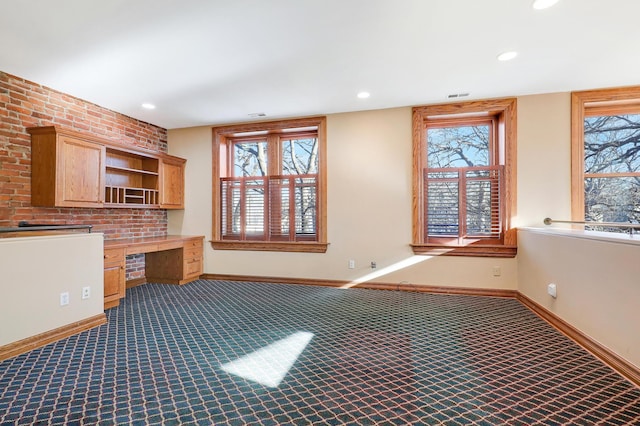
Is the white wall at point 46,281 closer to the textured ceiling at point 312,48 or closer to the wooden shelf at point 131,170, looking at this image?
the wooden shelf at point 131,170

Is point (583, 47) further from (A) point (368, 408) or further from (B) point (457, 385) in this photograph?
(A) point (368, 408)


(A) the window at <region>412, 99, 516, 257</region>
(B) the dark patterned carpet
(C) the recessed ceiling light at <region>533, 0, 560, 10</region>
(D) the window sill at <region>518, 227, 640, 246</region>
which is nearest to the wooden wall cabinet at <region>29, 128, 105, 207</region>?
(B) the dark patterned carpet

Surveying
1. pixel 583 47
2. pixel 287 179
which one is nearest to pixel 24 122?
pixel 287 179

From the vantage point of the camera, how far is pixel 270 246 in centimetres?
496

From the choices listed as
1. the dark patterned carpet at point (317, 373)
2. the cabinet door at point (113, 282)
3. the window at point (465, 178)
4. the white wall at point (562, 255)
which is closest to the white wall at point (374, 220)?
the window at point (465, 178)

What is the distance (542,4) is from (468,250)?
9.14 ft

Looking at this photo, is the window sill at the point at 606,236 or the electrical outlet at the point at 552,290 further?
the electrical outlet at the point at 552,290

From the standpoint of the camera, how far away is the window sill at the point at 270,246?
15.6ft

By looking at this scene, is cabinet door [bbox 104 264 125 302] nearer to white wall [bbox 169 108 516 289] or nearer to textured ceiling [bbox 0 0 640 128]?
white wall [bbox 169 108 516 289]

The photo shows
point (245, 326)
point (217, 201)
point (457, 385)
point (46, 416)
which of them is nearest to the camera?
point (46, 416)

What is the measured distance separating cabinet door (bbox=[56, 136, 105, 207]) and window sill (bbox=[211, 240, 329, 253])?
5.95 ft

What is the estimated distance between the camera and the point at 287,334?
2.84 m

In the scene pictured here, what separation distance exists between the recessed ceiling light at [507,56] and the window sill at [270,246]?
3059 millimetres

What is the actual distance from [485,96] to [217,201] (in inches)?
166
